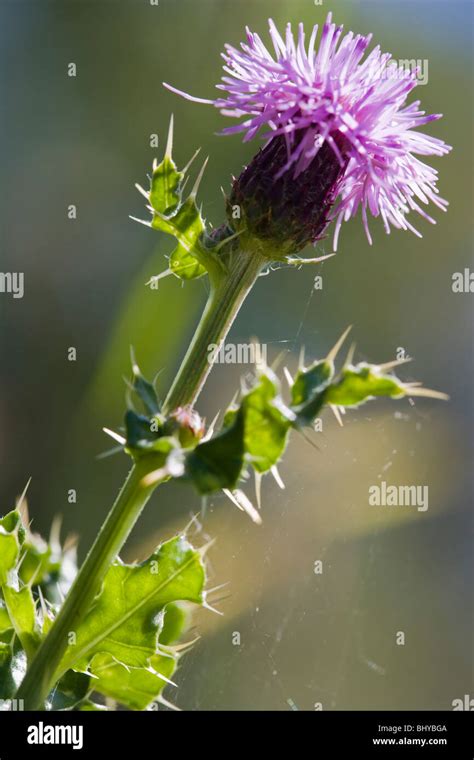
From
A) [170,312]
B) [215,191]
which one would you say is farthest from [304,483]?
Result: [215,191]

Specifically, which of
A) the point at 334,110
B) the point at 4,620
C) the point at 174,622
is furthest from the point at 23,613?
the point at 334,110

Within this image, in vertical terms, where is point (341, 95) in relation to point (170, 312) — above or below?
below

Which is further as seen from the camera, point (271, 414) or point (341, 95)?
point (341, 95)

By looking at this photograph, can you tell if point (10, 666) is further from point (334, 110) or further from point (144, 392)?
point (334, 110)

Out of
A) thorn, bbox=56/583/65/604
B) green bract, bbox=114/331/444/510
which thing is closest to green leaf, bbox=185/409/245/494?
green bract, bbox=114/331/444/510

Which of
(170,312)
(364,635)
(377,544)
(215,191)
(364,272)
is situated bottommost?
(364,635)
